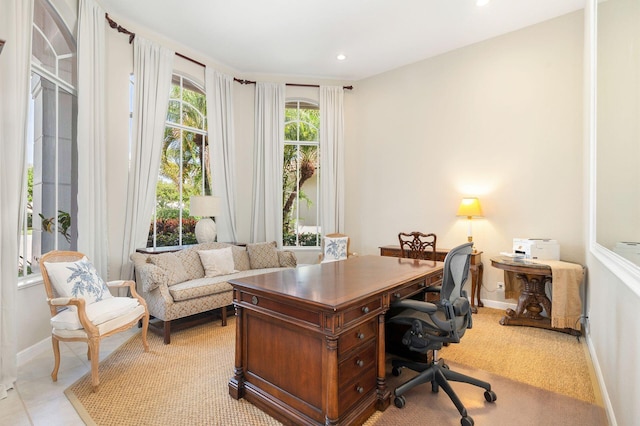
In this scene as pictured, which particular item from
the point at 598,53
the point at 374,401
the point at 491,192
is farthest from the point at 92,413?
the point at 491,192

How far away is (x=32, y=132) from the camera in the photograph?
3.11m

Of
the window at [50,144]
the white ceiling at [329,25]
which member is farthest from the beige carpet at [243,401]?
the white ceiling at [329,25]

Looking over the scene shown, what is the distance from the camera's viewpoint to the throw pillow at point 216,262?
13.3 ft

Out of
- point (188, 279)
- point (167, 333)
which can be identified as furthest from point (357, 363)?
point (188, 279)

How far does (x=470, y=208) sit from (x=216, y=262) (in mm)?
3390

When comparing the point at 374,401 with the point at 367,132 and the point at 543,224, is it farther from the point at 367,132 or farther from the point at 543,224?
the point at 367,132

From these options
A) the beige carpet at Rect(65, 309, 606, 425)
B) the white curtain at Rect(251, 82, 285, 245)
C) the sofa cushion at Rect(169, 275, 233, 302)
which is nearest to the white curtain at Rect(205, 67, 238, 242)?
the white curtain at Rect(251, 82, 285, 245)

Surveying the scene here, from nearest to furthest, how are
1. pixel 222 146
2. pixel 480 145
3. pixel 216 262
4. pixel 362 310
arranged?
pixel 362 310
pixel 216 262
pixel 480 145
pixel 222 146

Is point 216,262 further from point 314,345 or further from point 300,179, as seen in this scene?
point 314,345

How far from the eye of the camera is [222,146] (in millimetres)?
5211

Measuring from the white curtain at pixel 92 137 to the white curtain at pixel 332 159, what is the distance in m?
3.24

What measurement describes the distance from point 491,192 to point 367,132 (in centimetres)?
228

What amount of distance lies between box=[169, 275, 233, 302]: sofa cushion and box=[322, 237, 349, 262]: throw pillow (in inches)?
68.6

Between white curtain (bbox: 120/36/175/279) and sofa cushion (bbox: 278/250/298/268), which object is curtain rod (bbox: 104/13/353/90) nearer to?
white curtain (bbox: 120/36/175/279)
